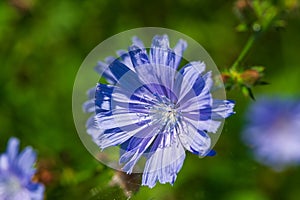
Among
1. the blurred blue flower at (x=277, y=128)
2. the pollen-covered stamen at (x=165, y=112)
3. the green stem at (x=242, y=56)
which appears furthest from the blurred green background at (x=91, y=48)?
the pollen-covered stamen at (x=165, y=112)

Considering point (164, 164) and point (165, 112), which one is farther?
point (165, 112)

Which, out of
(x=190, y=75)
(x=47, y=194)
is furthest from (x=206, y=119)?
(x=47, y=194)

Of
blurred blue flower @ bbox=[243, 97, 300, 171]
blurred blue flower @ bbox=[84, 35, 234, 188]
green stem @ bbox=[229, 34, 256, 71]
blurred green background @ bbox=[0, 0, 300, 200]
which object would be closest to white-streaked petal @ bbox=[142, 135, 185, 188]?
blurred blue flower @ bbox=[84, 35, 234, 188]

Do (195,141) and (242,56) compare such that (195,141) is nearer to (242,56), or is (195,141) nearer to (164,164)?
(164,164)

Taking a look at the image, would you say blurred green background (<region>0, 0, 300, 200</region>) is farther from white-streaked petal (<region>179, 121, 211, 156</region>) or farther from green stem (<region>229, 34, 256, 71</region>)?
white-streaked petal (<region>179, 121, 211, 156</region>)

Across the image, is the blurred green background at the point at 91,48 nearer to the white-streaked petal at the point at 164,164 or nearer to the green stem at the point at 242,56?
the green stem at the point at 242,56

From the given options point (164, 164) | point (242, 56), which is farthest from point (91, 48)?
point (164, 164)
